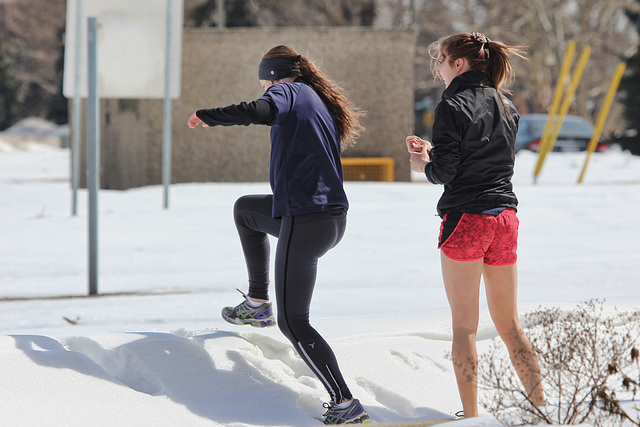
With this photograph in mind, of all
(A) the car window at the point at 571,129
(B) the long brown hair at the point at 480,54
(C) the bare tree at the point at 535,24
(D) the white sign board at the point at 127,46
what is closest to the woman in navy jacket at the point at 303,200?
(B) the long brown hair at the point at 480,54

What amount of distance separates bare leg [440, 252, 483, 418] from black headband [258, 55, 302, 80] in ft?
3.18

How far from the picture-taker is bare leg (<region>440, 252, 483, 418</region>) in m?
3.24

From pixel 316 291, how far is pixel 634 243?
13.9ft

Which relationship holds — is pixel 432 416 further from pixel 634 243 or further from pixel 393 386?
pixel 634 243

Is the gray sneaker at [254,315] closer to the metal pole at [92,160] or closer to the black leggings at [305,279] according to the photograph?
the black leggings at [305,279]

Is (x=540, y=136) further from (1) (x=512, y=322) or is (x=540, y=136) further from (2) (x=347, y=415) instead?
(2) (x=347, y=415)

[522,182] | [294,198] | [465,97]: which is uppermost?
[465,97]

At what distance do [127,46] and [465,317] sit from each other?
769 cm

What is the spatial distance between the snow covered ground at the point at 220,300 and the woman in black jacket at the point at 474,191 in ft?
1.31

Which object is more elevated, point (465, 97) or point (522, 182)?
point (465, 97)

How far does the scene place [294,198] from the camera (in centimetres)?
335

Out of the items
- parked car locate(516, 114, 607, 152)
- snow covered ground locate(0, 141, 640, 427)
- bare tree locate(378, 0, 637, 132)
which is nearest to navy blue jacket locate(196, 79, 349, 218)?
snow covered ground locate(0, 141, 640, 427)

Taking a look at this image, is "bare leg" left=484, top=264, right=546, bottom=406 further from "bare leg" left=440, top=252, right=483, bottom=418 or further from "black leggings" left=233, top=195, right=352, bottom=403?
"black leggings" left=233, top=195, right=352, bottom=403

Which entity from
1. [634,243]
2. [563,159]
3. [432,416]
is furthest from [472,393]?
[563,159]
